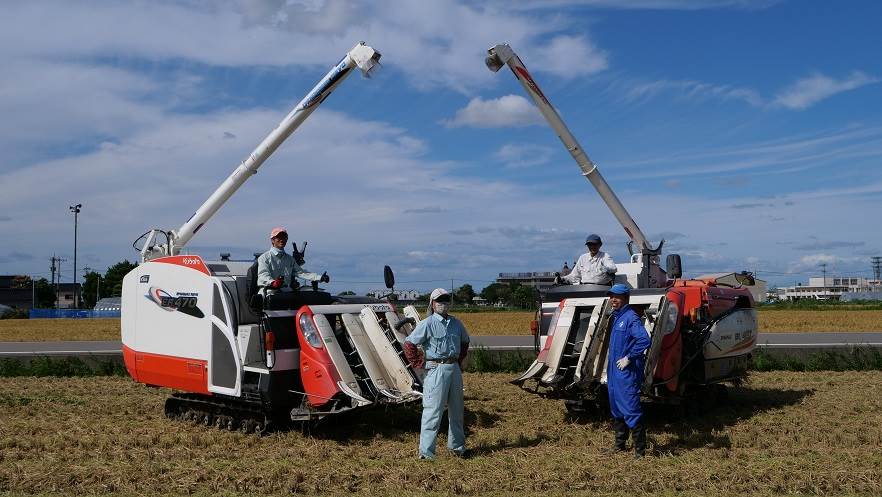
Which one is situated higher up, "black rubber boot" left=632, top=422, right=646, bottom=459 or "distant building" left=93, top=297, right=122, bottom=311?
"distant building" left=93, top=297, right=122, bottom=311

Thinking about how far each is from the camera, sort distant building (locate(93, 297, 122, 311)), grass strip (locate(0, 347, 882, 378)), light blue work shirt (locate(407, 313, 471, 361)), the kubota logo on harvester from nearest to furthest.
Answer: light blue work shirt (locate(407, 313, 471, 361))
the kubota logo on harvester
grass strip (locate(0, 347, 882, 378))
distant building (locate(93, 297, 122, 311))

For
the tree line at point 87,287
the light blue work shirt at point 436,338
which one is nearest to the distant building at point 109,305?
the tree line at point 87,287

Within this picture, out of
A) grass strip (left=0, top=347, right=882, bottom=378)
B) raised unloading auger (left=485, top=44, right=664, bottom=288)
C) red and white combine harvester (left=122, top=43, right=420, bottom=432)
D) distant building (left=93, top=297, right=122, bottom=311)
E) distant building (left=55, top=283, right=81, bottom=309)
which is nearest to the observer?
red and white combine harvester (left=122, top=43, right=420, bottom=432)

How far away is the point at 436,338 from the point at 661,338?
2.77 metres

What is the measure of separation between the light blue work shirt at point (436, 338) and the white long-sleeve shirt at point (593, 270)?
304 centimetres

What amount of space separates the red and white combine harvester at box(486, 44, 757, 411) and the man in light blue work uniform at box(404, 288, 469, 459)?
171 cm

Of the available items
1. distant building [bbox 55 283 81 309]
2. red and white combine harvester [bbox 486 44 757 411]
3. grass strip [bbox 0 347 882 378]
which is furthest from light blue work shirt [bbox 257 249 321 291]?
distant building [bbox 55 283 81 309]

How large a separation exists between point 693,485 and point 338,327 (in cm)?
486

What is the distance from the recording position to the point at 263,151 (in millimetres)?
13492

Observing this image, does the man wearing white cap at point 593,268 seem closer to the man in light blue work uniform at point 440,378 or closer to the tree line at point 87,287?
the man in light blue work uniform at point 440,378

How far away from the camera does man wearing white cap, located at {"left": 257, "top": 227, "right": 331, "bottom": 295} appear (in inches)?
391

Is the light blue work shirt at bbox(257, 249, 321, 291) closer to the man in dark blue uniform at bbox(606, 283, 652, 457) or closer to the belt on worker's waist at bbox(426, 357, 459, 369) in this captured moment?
the belt on worker's waist at bbox(426, 357, 459, 369)

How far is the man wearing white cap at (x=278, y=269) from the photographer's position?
32.6 feet

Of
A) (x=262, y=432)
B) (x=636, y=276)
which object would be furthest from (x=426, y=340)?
(x=636, y=276)
